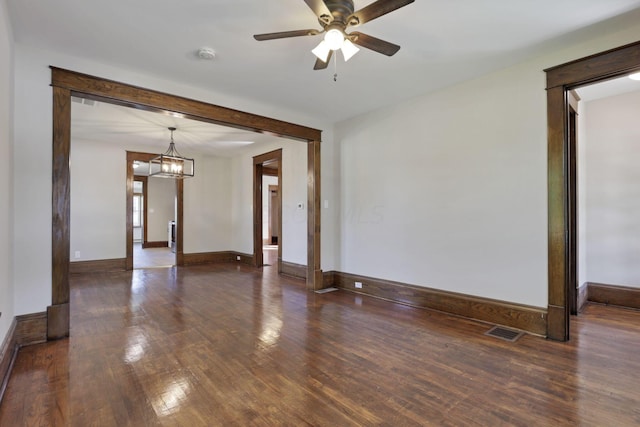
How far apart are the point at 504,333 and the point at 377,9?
3014 millimetres

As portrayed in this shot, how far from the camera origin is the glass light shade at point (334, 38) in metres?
2.12

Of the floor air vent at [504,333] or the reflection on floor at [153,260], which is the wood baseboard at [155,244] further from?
the floor air vent at [504,333]

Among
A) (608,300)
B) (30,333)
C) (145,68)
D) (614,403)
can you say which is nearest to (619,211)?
(608,300)

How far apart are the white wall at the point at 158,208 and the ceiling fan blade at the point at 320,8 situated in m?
10.0

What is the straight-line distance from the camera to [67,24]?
8.12 feet

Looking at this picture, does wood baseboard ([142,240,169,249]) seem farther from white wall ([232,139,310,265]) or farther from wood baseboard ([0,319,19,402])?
wood baseboard ([0,319,19,402])

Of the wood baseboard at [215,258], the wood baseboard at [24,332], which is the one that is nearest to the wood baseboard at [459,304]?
the wood baseboard at [215,258]

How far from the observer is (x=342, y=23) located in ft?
6.97

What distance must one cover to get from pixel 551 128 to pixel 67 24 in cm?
426

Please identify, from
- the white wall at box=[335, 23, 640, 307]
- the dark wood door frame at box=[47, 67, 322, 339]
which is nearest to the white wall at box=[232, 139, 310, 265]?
the white wall at box=[335, 23, 640, 307]

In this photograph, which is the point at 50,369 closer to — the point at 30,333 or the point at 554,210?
the point at 30,333

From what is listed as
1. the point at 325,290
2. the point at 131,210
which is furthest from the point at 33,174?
the point at 131,210

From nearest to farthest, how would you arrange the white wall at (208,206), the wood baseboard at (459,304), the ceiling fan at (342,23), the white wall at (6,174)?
the ceiling fan at (342,23) < the white wall at (6,174) < the wood baseboard at (459,304) < the white wall at (208,206)

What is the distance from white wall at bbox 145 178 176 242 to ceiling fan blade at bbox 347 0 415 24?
1019 centimetres
